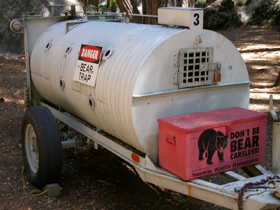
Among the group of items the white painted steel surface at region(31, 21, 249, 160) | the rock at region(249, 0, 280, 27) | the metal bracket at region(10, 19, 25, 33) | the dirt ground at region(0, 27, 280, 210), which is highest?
the rock at region(249, 0, 280, 27)

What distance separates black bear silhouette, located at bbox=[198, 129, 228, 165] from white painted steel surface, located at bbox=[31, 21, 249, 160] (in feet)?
1.96

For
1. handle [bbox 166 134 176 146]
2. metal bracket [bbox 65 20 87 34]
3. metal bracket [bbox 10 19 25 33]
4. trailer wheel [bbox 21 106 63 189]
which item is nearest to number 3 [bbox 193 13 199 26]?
handle [bbox 166 134 176 146]

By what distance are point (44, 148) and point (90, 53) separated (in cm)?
131

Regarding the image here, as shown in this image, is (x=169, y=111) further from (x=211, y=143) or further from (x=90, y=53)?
(x=90, y=53)

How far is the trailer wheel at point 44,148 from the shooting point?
4336 millimetres

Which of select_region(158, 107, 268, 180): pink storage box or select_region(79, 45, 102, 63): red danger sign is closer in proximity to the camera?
select_region(158, 107, 268, 180): pink storage box

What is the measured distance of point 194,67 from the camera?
12.6 feet

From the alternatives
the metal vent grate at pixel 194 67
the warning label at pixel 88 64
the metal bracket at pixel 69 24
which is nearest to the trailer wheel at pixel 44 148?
the warning label at pixel 88 64

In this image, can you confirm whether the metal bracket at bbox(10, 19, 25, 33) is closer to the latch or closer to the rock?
the latch

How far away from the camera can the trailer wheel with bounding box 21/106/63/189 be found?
4336 mm

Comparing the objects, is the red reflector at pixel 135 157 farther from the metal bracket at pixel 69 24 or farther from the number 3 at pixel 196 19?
the metal bracket at pixel 69 24

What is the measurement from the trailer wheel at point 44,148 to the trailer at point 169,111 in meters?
0.01

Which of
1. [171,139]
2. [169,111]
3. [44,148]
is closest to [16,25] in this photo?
[44,148]

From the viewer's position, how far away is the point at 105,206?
14.4ft
